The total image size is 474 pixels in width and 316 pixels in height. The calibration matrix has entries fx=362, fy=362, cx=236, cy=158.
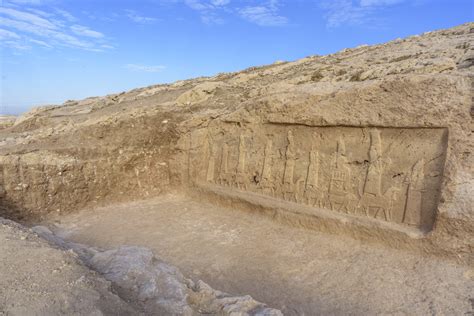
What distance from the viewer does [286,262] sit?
15.2ft

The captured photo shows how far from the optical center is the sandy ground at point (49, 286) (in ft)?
6.73

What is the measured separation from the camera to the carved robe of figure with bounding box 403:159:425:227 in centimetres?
452

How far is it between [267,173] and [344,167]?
4.49ft

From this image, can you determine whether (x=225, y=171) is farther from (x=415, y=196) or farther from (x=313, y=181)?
(x=415, y=196)

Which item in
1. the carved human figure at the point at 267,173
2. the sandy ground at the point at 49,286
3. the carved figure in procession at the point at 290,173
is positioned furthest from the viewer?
the carved human figure at the point at 267,173

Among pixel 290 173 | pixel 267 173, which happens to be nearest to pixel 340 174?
pixel 290 173

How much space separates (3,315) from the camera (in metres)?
1.93

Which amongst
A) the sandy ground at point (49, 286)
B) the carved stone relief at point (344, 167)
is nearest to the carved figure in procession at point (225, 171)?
the carved stone relief at point (344, 167)

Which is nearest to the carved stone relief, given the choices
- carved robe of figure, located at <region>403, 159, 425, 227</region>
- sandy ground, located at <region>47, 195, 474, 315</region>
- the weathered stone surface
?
carved robe of figure, located at <region>403, 159, 425, 227</region>

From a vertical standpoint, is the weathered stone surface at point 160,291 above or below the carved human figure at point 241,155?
A: below

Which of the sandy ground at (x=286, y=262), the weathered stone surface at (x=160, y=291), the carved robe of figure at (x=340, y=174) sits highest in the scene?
the carved robe of figure at (x=340, y=174)

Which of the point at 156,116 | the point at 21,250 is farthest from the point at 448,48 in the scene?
the point at 21,250

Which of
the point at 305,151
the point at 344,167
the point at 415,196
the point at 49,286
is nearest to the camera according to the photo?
the point at 49,286

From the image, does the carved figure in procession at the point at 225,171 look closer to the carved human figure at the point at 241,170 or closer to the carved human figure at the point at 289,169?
the carved human figure at the point at 241,170
